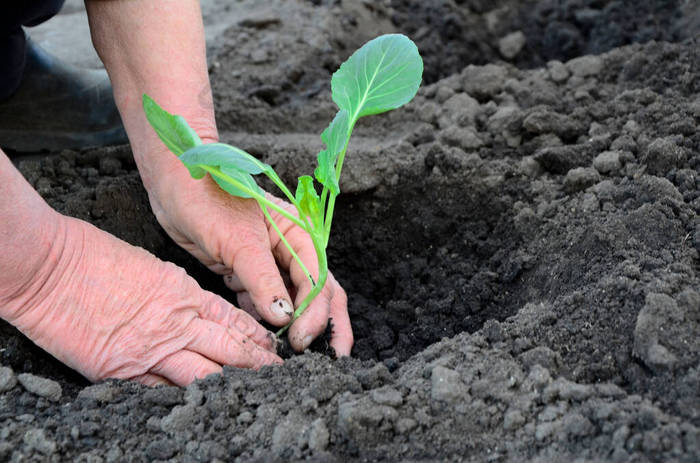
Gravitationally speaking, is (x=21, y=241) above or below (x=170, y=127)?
below

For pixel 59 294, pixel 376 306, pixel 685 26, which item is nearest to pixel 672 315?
pixel 376 306

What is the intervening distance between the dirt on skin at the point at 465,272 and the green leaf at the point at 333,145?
0.39 m

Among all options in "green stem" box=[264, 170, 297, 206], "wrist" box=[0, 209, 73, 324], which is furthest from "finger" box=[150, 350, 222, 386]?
"green stem" box=[264, 170, 297, 206]

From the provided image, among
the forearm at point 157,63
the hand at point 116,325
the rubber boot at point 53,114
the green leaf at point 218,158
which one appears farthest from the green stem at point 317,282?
the rubber boot at point 53,114

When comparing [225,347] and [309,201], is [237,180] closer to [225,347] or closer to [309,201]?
[309,201]

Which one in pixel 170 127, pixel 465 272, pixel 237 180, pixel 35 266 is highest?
pixel 170 127

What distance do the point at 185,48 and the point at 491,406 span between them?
126 cm

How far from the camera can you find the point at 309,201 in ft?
5.15

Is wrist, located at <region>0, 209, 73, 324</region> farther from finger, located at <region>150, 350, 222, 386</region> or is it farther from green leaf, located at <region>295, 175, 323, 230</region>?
green leaf, located at <region>295, 175, 323, 230</region>

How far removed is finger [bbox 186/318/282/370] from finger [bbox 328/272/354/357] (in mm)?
192

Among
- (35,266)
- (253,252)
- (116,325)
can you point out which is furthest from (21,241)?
(253,252)

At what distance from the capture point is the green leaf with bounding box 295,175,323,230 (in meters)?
1.55

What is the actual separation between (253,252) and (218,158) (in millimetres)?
377

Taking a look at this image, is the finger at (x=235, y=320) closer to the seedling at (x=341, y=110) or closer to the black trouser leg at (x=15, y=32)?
the seedling at (x=341, y=110)
